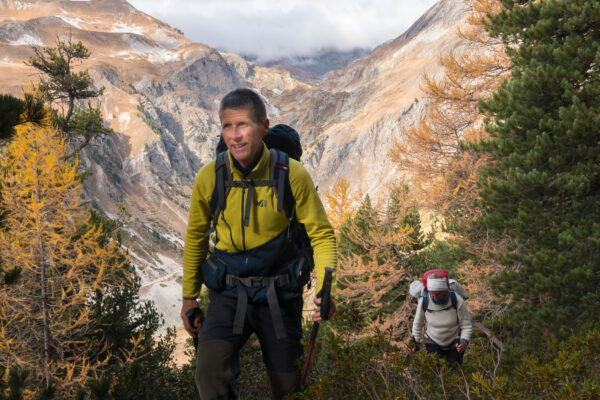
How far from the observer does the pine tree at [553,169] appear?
7.10m

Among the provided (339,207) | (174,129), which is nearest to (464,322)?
(339,207)

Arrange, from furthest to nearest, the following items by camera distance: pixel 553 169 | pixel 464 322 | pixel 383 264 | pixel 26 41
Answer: pixel 26 41, pixel 383 264, pixel 553 169, pixel 464 322

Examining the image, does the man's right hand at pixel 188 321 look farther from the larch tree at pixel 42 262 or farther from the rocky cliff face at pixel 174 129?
the rocky cliff face at pixel 174 129

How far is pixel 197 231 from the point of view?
8.99 feet

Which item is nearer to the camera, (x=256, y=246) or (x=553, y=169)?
(x=256, y=246)

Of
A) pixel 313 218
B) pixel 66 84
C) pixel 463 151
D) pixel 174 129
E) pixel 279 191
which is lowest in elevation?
pixel 313 218

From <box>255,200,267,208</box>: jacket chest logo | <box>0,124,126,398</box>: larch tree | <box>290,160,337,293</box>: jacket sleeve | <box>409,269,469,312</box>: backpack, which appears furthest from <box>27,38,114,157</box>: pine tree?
<box>290,160,337,293</box>: jacket sleeve

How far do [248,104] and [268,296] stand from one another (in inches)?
50.8

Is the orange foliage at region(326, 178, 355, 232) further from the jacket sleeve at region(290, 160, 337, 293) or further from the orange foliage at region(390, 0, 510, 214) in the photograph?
the jacket sleeve at region(290, 160, 337, 293)

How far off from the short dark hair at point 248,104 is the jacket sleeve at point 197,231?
1.40 feet

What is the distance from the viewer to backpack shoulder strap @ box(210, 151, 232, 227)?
2.58 metres

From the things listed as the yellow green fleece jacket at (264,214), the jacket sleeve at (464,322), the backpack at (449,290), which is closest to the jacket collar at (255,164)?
the yellow green fleece jacket at (264,214)

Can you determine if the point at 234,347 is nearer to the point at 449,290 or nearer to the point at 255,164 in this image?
the point at 255,164

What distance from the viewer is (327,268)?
248cm
